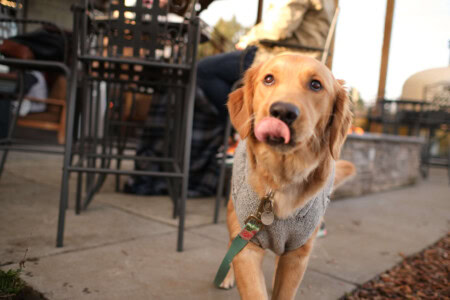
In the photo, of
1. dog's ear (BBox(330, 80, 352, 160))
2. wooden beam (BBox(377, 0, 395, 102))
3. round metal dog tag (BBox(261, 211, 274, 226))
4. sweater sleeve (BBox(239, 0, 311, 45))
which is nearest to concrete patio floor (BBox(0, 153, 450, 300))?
round metal dog tag (BBox(261, 211, 274, 226))

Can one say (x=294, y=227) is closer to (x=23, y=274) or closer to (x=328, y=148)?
(x=328, y=148)

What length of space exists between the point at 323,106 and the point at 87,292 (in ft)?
3.89

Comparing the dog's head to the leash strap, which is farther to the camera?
the leash strap

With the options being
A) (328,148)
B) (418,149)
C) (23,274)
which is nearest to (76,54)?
(23,274)

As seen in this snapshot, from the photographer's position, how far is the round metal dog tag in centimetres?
122

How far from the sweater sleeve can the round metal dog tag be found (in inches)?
72.4

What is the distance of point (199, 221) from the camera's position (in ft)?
8.53

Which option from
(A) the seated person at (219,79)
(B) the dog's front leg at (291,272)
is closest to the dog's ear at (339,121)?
(B) the dog's front leg at (291,272)

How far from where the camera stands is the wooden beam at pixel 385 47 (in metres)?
8.47

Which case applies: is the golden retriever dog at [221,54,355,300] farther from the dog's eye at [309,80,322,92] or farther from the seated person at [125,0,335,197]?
the seated person at [125,0,335,197]

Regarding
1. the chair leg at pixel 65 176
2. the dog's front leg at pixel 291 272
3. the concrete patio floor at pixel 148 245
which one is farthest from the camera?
the chair leg at pixel 65 176

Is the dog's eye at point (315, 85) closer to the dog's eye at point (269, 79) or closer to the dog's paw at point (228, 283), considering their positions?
the dog's eye at point (269, 79)

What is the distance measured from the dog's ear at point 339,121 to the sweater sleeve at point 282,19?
1.53m

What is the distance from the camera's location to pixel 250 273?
122cm
